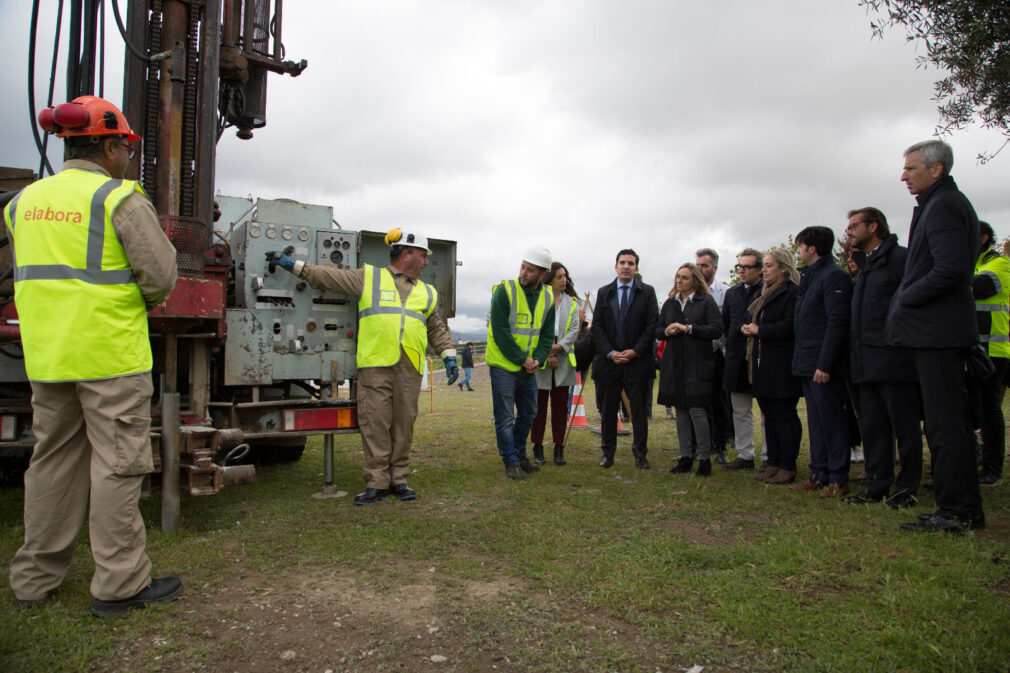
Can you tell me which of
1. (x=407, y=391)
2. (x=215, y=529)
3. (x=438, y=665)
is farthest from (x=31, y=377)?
(x=407, y=391)

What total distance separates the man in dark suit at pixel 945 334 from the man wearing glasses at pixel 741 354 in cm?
219

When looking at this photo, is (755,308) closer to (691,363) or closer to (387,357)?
(691,363)

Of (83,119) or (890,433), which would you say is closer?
(83,119)

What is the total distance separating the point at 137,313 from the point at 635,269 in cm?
468

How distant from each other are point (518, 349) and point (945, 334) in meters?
3.14

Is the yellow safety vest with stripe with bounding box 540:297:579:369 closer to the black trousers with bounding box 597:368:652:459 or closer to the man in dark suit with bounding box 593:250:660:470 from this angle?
the man in dark suit with bounding box 593:250:660:470

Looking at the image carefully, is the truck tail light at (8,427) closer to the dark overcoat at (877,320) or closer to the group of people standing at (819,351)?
the group of people standing at (819,351)

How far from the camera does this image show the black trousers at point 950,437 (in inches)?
155

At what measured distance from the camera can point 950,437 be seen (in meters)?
3.94

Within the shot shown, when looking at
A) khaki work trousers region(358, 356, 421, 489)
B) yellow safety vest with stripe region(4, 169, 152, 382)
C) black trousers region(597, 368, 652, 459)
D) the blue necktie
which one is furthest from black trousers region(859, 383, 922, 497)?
yellow safety vest with stripe region(4, 169, 152, 382)

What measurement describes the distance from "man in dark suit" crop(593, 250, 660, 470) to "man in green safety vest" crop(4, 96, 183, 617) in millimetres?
4257

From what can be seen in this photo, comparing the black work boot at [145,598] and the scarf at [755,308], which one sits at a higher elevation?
the scarf at [755,308]

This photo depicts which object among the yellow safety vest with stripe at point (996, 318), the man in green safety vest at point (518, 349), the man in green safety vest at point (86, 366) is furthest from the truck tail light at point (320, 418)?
the yellow safety vest with stripe at point (996, 318)

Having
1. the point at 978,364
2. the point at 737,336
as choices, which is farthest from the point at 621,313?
the point at 978,364
